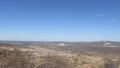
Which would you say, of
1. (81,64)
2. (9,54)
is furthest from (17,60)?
(81,64)

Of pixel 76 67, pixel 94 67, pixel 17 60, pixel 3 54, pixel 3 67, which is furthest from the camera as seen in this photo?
pixel 94 67

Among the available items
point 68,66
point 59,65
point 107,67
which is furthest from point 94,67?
point 59,65

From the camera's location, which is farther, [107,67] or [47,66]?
[107,67]

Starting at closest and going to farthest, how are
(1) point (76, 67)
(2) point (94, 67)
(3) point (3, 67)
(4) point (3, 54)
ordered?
(3) point (3, 67) → (4) point (3, 54) → (1) point (76, 67) → (2) point (94, 67)

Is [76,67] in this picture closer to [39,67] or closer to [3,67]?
[39,67]

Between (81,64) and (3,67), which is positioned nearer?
(3,67)

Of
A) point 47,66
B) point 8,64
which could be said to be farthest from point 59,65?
point 8,64

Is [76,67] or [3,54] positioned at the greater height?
[3,54]

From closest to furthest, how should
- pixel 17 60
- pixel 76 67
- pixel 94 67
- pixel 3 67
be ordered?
pixel 3 67
pixel 17 60
pixel 76 67
pixel 94 67

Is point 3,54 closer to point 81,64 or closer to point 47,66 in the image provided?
point 47,66
